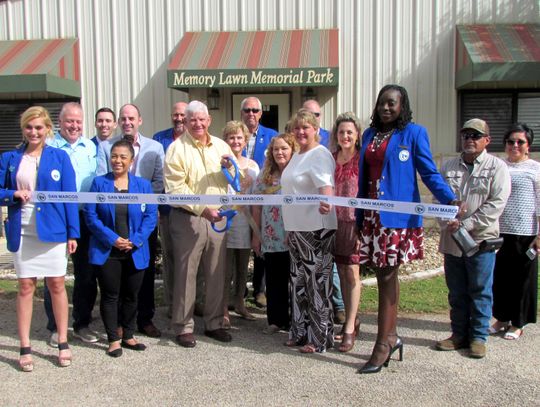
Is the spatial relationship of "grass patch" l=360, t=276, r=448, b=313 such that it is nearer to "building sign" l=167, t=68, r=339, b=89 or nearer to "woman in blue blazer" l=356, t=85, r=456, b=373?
"woman in blue blazer" l=356, t=85, r=456, b=373

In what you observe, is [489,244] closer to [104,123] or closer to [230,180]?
[230,180]

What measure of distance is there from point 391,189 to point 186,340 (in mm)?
2221

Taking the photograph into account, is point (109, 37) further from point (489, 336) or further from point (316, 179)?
point (489, 336)

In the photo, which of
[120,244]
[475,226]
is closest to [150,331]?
[120,244]

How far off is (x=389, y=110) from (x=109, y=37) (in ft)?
28.0

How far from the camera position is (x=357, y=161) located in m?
4.55

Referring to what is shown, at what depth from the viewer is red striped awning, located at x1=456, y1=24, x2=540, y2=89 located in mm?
8891

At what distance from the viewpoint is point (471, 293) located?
4375mm

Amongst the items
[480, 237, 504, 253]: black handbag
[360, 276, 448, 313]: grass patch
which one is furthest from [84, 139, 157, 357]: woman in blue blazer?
[480, 237, 504, 253]: black handbag

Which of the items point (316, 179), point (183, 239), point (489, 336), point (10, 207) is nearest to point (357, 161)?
point (316, 179)

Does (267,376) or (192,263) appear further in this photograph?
(192,263)

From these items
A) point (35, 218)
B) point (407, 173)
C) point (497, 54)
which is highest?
point (497, 54)

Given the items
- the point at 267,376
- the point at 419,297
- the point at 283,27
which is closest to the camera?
the point at 267,376

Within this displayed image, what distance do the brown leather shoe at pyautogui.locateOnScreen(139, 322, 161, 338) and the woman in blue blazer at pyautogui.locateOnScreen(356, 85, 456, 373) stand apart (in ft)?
6.45
